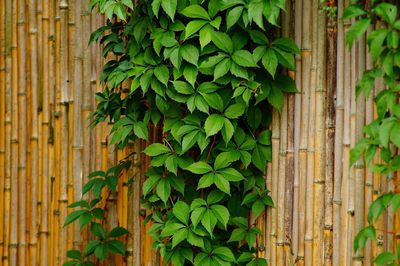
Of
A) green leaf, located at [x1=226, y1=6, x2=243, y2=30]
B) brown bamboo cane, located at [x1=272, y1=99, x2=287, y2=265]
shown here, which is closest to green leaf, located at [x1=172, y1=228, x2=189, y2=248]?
brown bamboo cane, located at [x1=272, y1=99, x2=287, y2=265]

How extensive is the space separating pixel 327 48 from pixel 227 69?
0.39m

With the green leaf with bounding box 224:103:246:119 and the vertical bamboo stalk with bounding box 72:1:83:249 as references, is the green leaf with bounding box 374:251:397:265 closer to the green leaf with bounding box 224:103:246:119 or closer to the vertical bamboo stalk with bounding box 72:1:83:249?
the green leaf with bounding box 224:103:246:119

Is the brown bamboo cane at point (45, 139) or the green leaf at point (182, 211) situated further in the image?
the brown bamboo cane at point (45, 139)

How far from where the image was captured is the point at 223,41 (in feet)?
10.7

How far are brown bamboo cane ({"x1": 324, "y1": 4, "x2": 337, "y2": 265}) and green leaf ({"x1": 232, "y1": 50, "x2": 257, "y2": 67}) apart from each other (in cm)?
30

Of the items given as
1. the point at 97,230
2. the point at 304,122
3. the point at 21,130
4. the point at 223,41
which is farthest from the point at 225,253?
the point at 21,130

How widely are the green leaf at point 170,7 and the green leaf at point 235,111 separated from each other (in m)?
0.42

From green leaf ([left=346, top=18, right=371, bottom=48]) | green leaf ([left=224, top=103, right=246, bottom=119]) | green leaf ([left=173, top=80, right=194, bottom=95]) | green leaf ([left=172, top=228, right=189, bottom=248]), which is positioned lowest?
green leaf ([left=172, top=228, right=189, bottom=248])

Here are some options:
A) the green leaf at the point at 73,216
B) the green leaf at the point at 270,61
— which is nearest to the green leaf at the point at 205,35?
the green leaf at the point at 270,61

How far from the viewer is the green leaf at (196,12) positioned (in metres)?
3.27

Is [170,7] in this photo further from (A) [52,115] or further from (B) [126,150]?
(A) [52,115]

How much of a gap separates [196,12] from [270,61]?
34 cm

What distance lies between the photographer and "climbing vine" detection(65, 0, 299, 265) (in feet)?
10.8

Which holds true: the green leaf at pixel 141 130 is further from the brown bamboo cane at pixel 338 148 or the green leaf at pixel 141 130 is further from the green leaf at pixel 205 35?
the brown bamboo cane at pixel 338 148
